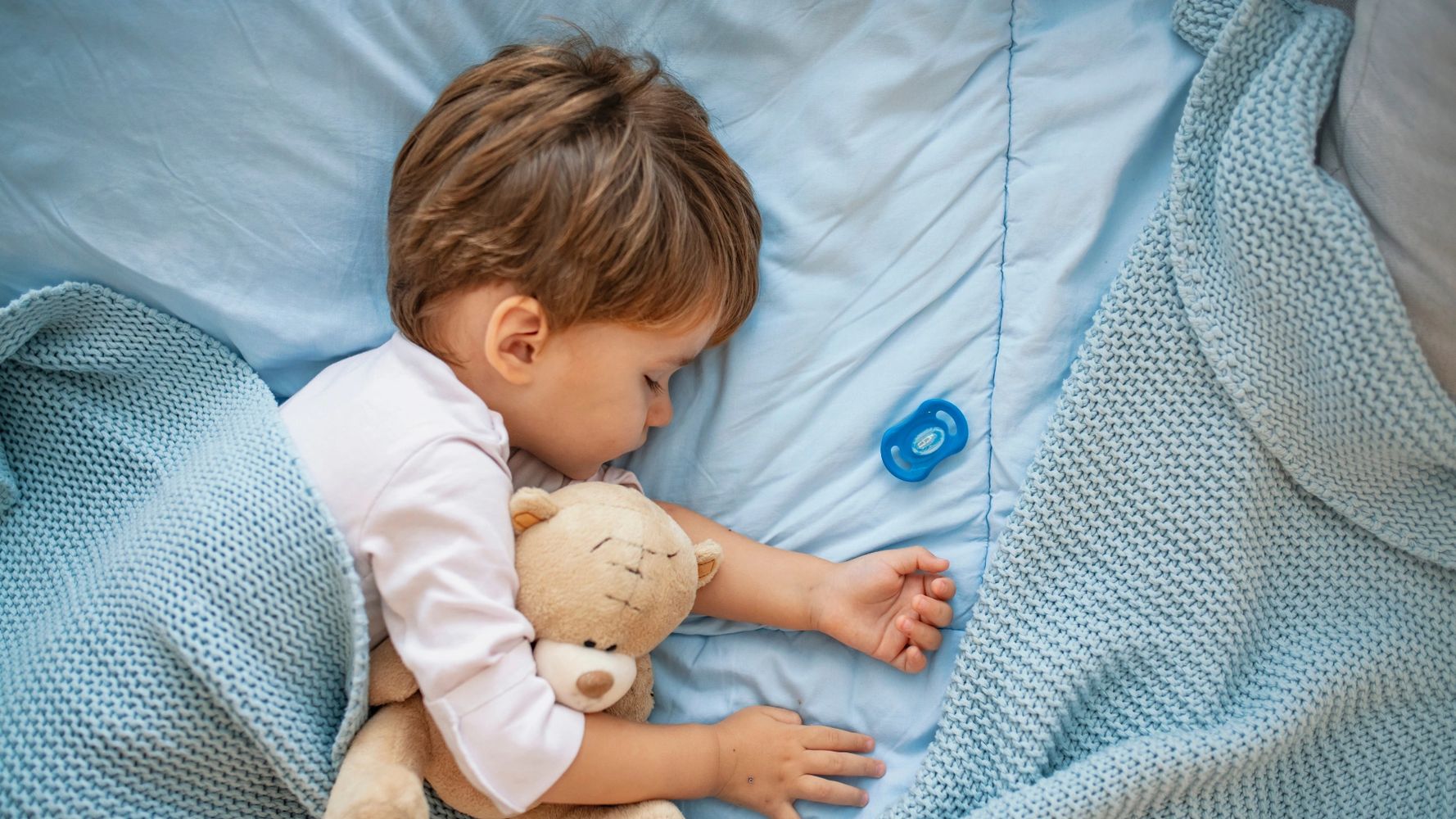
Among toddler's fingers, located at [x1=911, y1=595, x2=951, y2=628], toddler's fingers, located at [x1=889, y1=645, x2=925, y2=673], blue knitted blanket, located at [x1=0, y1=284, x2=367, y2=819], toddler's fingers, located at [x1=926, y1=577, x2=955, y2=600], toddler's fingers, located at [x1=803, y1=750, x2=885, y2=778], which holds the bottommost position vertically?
blue knitted blanket, located at [x1=0, y1=284, x2=367, y2=819]

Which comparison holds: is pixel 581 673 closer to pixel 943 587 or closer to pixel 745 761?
pixel 745 761

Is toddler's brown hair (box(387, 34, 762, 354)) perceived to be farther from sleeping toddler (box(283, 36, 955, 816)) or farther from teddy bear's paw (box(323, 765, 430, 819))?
teddy bear's paw (box(323, 765, 430, 819))

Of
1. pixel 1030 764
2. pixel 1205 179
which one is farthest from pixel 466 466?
pixel 1205 179

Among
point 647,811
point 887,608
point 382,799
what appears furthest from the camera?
point 887,608

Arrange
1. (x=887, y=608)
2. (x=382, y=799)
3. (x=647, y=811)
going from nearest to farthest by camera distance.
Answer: (x=382, y=799)
(x=647, y=811)
(x=887, y=608)

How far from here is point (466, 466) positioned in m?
0.92

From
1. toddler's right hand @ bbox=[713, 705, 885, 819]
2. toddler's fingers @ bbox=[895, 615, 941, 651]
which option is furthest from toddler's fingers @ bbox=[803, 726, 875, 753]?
toddler's fingers @ bbox=[895, 615, 941, 651]

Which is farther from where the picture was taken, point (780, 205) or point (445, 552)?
point (780, 205)

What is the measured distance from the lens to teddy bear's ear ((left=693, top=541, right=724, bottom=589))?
3.21 ft

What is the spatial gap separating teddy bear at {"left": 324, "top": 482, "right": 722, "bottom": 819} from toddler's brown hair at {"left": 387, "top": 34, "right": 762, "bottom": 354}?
0.19m

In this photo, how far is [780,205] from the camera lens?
3.71 feet

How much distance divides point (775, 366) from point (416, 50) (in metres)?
0.51

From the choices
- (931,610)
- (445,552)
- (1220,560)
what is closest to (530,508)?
(445,552)

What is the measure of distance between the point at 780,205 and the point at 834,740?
1.84 ft
